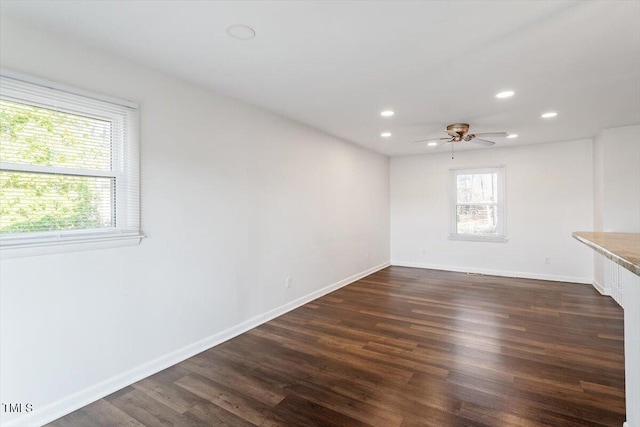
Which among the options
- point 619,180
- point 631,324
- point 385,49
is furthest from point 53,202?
point 619,180

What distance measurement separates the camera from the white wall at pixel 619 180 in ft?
14.3

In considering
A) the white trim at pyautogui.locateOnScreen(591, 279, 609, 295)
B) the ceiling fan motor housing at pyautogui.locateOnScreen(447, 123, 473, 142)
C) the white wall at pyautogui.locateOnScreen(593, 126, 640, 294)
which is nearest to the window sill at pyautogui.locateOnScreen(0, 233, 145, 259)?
the ceiling fan motor housing at pyautogui.locateOnScreen(447, 123, 473, 142)

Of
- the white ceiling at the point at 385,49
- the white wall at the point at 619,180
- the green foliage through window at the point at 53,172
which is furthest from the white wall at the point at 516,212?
the green foliage through window at the point at 53,172

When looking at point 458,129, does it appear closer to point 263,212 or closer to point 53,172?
point 263,212

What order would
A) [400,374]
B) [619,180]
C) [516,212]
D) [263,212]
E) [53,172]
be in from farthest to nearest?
[516,212] < [619,180] < [263,212] < [400,374] < [53,172]

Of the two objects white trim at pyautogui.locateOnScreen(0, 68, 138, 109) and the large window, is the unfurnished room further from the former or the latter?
the large window

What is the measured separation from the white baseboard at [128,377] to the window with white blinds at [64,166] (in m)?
1.05

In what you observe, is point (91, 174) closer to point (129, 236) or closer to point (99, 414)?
point (129, 236)

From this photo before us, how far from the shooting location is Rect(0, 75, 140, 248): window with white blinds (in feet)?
6.27

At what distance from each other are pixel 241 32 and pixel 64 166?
147cm

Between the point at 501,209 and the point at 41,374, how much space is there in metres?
6.67

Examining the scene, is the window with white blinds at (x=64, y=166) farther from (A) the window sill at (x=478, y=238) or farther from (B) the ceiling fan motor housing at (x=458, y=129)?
(A) the window sill at (x=478, y=238)

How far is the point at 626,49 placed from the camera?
2312 mm

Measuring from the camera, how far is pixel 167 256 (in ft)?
8.96
